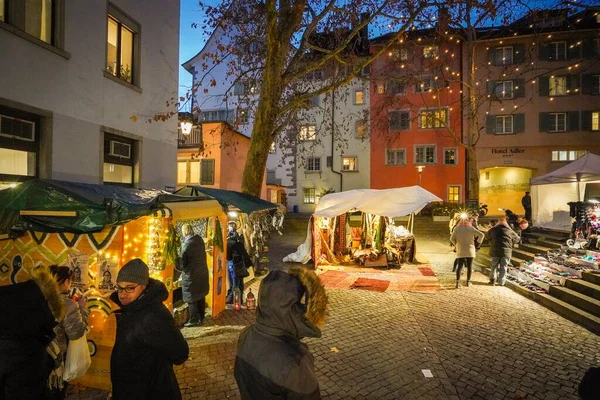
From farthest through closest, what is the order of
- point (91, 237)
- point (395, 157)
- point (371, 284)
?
point (395, 157) → point (371, 284) → point (91, 237)

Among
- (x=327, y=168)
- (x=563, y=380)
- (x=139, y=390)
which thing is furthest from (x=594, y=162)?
(x=327, y=168)

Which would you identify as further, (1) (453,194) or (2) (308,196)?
(2) (308,196)

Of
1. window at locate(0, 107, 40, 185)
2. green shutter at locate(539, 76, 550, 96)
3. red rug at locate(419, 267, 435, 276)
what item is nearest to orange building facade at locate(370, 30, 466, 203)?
green shutter at locate(539, 76, 550, 96)

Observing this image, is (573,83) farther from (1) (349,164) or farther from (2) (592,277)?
(2) (592,277)

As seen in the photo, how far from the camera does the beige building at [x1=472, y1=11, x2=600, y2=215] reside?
83.9 feet

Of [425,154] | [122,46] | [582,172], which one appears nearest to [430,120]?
[425,154]

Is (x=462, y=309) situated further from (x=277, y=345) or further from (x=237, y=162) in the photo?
(x=237, y=162)

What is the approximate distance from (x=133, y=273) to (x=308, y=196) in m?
31.3

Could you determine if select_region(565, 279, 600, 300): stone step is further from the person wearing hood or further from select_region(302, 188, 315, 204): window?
select_region(302, 188, 315, 204): window

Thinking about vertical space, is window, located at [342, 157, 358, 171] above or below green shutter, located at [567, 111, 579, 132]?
below

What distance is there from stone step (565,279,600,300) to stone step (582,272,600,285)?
0.28ft

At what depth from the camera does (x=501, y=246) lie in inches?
386

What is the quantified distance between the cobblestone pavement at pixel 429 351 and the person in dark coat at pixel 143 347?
6.27 ft

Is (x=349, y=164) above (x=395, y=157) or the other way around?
the other way around
